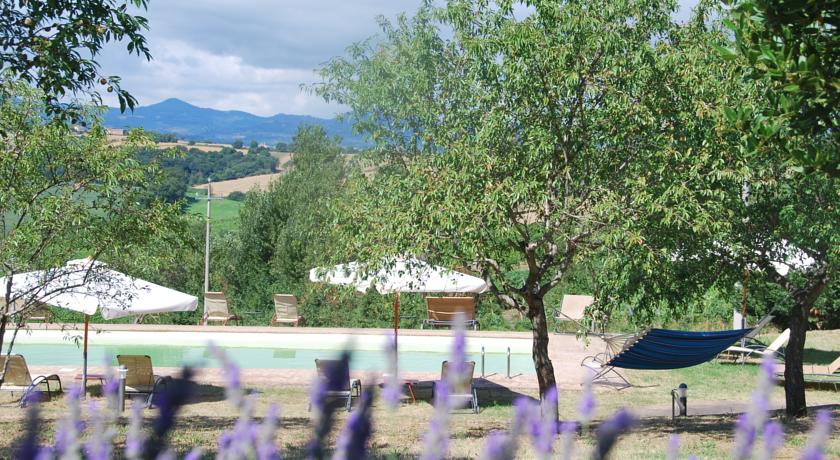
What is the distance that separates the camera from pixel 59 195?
9445 millimetres

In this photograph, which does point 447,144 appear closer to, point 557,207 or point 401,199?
point 401,199

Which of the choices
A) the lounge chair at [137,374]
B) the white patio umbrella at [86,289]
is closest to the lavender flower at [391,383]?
the white patio umbrella at [86,289]

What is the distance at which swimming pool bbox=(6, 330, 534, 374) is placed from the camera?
17.2m

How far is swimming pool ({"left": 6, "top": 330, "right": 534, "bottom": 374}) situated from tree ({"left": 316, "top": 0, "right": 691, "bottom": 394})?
7626 mm

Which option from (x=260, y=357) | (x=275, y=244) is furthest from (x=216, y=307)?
(x=260, y=357)

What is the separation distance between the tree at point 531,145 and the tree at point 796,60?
3.19m

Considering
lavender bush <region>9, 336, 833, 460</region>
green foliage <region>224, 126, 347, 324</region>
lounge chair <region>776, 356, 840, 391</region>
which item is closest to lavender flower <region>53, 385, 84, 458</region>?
lavender bush <region>9, 336, 833, 460</region>

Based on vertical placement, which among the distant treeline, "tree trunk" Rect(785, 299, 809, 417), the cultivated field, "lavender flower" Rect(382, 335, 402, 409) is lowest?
"tree trunk" Rect(785, 299, 809, 417)

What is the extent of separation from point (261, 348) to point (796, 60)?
53.6 feet

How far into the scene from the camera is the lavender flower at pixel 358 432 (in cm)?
94

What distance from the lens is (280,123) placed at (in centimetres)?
18538

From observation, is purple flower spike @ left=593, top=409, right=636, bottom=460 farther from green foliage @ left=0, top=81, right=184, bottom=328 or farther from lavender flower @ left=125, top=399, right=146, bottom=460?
green foliage @ left=0, top=81, right=184, bottom=328

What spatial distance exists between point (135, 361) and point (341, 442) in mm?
11574

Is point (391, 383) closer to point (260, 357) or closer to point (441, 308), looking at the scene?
point (260, 357)
